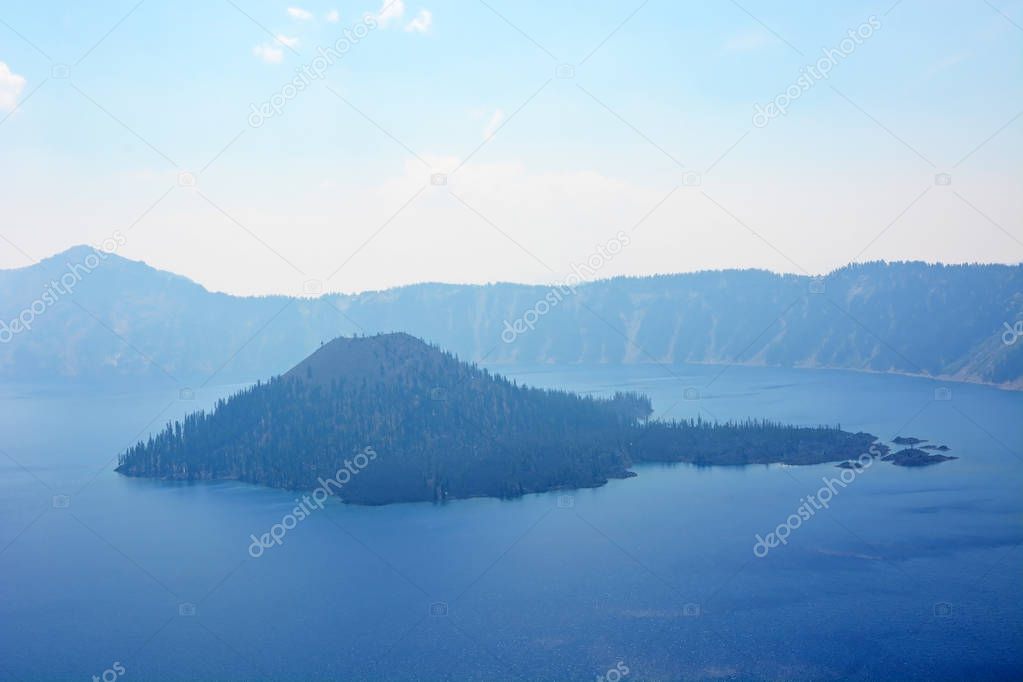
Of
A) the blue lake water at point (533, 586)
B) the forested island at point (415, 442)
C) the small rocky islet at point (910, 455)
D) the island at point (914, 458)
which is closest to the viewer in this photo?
the blue lake water at point (533, 586)

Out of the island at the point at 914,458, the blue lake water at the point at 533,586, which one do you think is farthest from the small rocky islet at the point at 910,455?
the blue lake water at the point at 533,586

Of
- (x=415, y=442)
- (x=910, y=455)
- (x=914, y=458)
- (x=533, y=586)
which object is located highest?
(x=415, y=442)

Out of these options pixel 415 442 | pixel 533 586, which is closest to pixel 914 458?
pixel 415 442

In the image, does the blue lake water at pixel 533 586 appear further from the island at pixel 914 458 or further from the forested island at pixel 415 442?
the island at pixel 914 458

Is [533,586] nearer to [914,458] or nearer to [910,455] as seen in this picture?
[914,458]

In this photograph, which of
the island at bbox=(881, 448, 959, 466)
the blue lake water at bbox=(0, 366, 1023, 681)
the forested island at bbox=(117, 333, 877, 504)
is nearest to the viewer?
the blue lake water at bbox=(0, 366, 1023, 681)

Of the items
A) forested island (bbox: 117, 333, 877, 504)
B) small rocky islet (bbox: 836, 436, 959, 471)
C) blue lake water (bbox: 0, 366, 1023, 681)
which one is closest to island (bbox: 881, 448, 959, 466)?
small rocky islet (bbox: 836, 436, 959, 471)

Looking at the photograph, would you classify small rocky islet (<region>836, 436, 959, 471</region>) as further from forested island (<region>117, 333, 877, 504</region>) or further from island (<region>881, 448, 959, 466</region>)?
forested island (<region>117, 333, 877, 504</region>)
